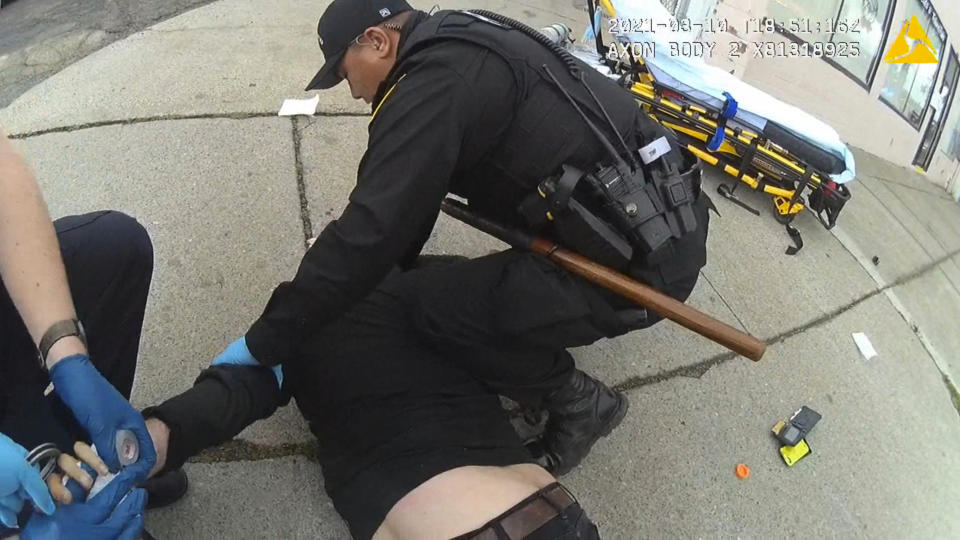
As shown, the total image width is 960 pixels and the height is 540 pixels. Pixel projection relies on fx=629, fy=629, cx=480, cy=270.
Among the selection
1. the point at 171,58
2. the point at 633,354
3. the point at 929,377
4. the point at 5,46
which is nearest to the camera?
the point at 633,354

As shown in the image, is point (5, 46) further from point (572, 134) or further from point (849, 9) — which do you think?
point (849, 9)

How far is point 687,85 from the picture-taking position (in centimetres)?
340

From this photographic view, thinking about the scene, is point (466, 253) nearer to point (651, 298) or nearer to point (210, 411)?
point (651, 298)

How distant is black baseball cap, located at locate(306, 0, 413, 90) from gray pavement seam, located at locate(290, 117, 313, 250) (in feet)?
2.85

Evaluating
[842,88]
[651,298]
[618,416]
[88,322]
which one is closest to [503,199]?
[651,298]

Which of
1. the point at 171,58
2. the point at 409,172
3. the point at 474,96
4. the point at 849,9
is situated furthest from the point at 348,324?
the point at 849,9

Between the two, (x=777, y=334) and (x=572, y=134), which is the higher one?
(x=572, y=134)

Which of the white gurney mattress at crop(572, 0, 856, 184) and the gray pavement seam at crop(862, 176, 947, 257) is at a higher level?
the white gurney mattress at crop(572, 0, 856, 184)

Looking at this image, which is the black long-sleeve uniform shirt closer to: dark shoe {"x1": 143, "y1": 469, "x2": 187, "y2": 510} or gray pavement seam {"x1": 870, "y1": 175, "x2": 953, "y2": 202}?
dark shoe {"x1": 143, "y1": 469, "x2": 187, "y2": 510}

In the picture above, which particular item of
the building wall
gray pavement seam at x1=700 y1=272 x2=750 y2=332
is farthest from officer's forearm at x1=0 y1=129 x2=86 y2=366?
the building wall

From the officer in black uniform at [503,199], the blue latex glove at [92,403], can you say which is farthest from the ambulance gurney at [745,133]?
the blue latex glove at [92,403]

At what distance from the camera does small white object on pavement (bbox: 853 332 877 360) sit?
107 inches

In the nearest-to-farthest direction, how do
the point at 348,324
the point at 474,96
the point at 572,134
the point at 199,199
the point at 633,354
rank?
the point at 474,96, the point at 572,134, the point at 348,324, the point at 633,354, the point at 199,199

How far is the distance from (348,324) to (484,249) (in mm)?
913
